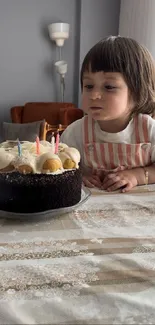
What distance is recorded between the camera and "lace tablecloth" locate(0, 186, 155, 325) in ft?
1.20

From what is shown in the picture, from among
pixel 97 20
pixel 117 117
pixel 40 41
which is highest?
pixel 97 20

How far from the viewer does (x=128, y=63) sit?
35.4 inches

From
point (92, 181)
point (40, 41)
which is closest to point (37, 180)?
point (92, 181)

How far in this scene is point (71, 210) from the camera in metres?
0.66

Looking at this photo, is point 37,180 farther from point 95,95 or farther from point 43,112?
point 43,112

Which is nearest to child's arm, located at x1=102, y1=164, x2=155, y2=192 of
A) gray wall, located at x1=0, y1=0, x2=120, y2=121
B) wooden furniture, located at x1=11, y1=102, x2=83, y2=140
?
wooden furniture, located at x1=11, y1=102, x2=83, y2=140

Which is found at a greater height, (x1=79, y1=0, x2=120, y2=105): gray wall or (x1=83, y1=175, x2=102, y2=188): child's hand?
(x1=79, y1=0, x2=120, y2=105): gray wall

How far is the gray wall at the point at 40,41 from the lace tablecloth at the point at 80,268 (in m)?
3.45

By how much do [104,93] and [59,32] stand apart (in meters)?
2.94

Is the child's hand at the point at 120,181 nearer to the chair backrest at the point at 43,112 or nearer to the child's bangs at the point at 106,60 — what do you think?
the child's bangs at the point at 106,60

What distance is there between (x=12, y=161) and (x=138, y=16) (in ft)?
10.3

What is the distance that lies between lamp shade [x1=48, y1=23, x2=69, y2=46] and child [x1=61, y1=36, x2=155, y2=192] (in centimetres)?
277

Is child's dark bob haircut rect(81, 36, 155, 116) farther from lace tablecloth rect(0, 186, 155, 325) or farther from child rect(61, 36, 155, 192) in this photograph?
lace tablecloth rect(0, 186, 155, 325)

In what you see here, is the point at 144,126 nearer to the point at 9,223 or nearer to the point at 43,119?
the point at 9,223
